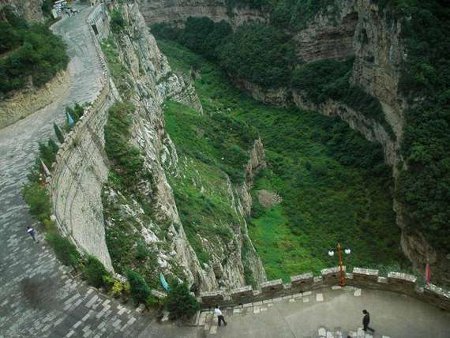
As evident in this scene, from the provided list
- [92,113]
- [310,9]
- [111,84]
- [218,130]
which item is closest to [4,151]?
[92,113]

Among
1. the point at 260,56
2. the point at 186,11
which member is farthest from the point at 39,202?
the point at 186,11

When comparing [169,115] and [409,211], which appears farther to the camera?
[169,115]

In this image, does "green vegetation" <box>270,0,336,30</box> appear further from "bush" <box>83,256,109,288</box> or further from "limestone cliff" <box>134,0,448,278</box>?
"bush" <box>83,256,109,288</box>

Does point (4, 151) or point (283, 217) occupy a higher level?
point (4, 151)

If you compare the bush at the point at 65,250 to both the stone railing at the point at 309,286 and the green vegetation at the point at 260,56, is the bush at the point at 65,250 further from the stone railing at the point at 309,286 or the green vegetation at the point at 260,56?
the green vegetation at the point at 260,56

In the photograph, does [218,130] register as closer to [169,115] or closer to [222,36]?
[169,115]

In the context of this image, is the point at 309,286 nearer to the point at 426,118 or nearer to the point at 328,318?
the point at 328,318
